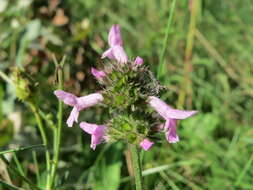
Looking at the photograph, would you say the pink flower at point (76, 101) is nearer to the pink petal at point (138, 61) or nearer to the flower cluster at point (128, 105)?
the flower cluster at point (128, 105)

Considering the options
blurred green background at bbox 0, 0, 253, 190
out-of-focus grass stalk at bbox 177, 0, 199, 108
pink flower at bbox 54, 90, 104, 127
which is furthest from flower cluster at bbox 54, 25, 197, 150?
out-of-focus grass stalk at bbox 177, 0, 199, 108

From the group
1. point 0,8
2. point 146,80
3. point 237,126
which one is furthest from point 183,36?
point 146,80

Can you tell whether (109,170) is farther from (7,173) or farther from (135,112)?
(135,112)

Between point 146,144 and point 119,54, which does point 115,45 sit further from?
point 146,144

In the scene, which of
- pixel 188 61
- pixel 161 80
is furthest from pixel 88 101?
pixel 188 61

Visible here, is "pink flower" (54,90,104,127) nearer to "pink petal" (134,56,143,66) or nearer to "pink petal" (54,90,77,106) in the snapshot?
"pink petal" (54,90,77,106)
